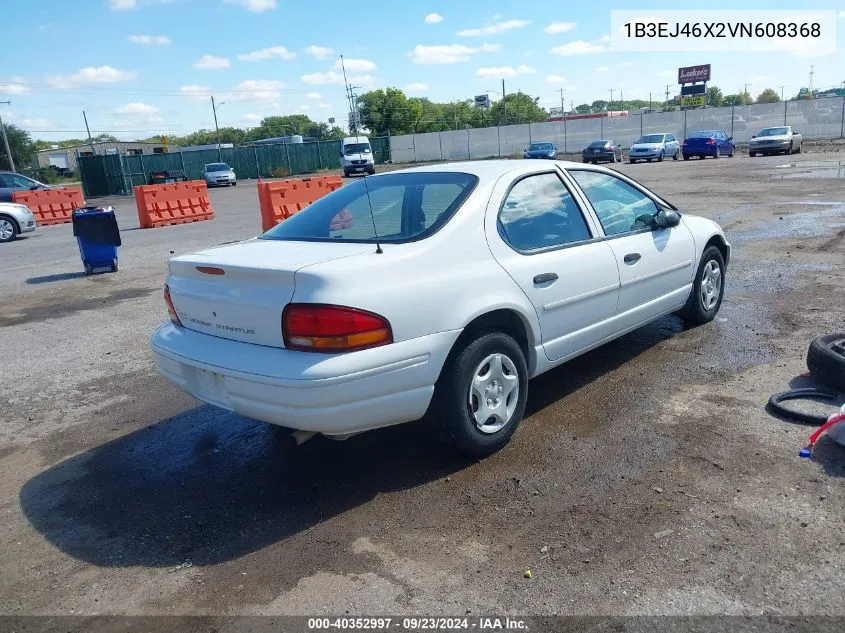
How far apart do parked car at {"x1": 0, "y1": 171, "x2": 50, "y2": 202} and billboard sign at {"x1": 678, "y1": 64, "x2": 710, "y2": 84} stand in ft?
217

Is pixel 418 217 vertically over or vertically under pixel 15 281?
over

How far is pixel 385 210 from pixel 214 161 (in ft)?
158

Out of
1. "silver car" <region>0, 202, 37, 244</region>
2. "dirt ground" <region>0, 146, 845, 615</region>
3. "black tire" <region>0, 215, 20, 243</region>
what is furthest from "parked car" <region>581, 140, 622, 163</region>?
"dirt ground" <region>0, 146, 845, 615</region>

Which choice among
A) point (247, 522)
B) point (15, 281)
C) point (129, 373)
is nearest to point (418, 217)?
point (247, 522)

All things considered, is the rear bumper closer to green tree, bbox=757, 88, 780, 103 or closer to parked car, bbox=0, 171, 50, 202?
parked car, bbox=0, 171, 50, 202

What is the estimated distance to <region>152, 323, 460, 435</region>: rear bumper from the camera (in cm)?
333

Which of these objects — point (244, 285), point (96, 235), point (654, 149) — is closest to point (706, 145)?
point (654, 149)

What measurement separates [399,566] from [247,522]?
2.93ft

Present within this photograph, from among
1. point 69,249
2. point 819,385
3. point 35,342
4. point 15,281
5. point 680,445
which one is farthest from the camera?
point 69,249

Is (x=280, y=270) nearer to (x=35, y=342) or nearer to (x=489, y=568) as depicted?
(x=489, y=568)

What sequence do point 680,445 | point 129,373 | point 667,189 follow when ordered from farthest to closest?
1. point 667,189
2. point 129,373
3. point 680,445

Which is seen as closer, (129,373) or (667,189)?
(129,373)

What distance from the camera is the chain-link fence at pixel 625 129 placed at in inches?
1763

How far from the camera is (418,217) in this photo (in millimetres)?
4203
